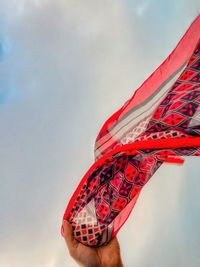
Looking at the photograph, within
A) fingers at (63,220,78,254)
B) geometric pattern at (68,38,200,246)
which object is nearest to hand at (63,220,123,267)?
fingers at (63,220,78,254)

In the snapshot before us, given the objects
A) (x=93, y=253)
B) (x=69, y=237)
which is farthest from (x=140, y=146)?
(x=69, y=237)

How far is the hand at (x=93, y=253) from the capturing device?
9.97 metres

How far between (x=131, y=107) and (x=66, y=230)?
203 inches

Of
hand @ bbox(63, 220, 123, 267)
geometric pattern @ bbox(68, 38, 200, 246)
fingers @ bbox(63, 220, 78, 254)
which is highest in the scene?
geometric pattern @ bbox(68, 38, 200, 246)

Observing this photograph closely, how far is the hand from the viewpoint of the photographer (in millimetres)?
9969

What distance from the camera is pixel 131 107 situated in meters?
12.7

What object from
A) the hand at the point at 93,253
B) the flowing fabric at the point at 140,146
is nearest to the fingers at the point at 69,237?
the hand at the point at 93,253

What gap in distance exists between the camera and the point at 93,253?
1051cm

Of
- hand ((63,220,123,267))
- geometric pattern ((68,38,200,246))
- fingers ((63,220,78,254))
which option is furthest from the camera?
fingers ((63,220,78,254))

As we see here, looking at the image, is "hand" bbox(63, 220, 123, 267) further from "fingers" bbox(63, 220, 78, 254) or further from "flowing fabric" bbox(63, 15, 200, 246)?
"flowing fabric" bbox(63, 15, 200, 246)

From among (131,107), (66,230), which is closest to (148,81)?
(131,107)

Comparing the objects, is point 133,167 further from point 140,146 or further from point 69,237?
point 69,237

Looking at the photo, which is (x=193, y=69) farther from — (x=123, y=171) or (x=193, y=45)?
(x=123, y=171)

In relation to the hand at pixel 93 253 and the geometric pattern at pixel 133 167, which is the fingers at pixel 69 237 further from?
the geometric pattern at pixel 133 167
